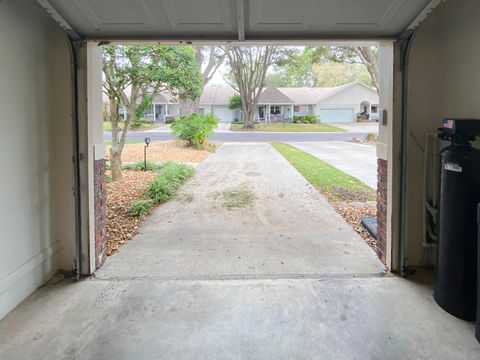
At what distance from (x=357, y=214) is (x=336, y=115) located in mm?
39796

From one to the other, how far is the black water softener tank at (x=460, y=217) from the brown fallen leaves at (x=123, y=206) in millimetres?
3708

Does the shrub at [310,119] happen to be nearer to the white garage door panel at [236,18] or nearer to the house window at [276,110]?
the house window at [276,110]

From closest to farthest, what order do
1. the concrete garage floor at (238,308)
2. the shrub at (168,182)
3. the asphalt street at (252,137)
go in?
the concrete garage floor at (238,308) → the shrub at (168,182) → the asphalt street at (252,137)

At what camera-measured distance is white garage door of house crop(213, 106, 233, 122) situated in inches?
1768

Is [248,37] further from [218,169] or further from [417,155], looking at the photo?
[218,169]

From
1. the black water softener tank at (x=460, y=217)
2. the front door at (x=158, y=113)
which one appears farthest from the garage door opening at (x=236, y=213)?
the front door at (x=158, y=113)

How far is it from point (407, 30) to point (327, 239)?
9.57 feet

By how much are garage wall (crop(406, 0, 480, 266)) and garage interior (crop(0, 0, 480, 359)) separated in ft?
0.04

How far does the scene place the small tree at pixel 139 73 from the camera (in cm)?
854

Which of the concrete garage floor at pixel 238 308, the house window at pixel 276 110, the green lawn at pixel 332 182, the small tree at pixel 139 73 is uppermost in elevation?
the house window at pixel 276 110

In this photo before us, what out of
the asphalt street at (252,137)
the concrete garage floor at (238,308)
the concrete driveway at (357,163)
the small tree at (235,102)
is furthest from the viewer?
the small tree at (235,102)

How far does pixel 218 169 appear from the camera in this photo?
1280 centimetres

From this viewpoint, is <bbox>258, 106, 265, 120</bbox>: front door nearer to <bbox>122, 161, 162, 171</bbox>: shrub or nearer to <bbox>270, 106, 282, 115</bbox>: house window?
<bbox>270, 106, 282, 115</bbox>: house window

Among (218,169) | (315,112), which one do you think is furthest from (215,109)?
(218,169)
